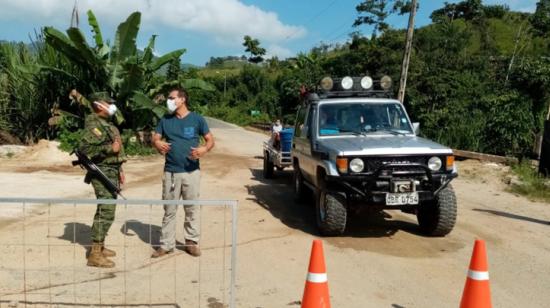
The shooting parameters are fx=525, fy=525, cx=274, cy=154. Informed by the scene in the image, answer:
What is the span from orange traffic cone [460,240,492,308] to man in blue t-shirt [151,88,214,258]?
118 inches

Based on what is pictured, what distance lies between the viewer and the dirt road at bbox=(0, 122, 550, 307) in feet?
16.3

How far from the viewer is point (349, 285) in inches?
204

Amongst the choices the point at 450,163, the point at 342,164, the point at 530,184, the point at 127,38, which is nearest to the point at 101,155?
the point at 342,164

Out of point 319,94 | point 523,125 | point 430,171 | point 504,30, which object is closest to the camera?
point 430,171

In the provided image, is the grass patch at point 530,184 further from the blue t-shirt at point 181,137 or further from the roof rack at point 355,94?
the blue t-shirt at point 181,137

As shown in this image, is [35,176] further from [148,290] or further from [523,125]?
[523,125]

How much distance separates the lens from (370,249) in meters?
6.50

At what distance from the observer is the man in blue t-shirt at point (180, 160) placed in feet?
19.0

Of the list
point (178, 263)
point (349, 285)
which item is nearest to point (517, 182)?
point (349, 285)

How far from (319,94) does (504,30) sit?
132 feet

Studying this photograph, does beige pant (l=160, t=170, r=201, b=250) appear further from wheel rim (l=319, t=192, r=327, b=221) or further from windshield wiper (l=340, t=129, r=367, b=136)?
windshield wiper (l=340, t=129, r=367, b=136)

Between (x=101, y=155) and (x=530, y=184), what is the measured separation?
9261 millimetres

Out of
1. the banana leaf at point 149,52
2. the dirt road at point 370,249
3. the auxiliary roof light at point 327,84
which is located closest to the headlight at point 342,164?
the dirt road at point 370,249

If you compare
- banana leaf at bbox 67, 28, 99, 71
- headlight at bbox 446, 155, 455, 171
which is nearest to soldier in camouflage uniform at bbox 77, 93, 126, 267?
headlight at bbox 446, 155, 455, 171
